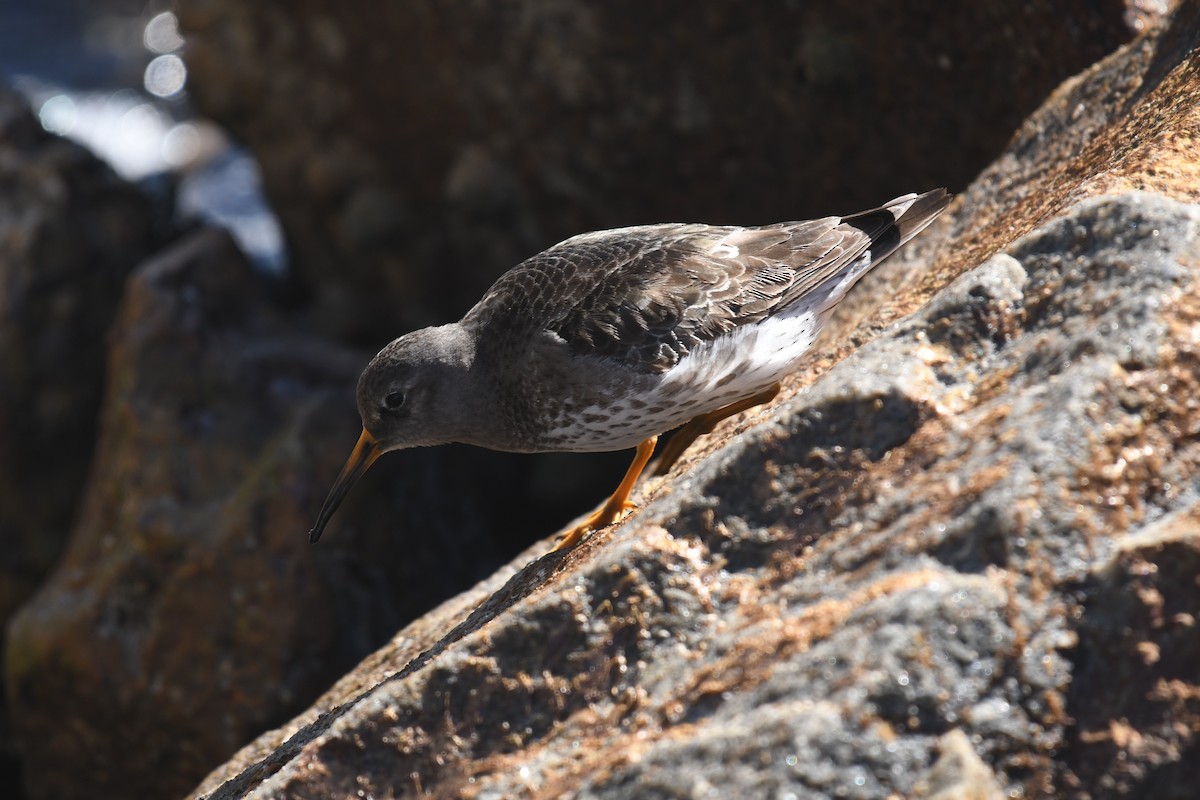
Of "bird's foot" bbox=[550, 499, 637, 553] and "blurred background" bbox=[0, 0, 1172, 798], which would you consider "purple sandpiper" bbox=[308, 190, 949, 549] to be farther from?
"blurred background" bbox=[0, 0, 1172, 798]

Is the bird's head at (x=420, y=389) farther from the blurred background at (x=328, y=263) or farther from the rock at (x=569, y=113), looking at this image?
the rock at (x=569, y=113)

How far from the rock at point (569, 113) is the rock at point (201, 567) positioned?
248 cm

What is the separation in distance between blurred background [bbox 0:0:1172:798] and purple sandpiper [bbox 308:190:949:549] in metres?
1.80

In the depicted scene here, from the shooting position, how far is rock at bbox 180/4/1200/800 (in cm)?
316

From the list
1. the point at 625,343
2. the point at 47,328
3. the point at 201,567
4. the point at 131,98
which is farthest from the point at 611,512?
the point at 131,98

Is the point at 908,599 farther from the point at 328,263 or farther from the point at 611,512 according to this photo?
the point at 328,263

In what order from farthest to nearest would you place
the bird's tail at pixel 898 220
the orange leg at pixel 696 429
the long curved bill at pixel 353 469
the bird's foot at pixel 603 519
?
the long curved bill at pixel 353 469
the orange leg at pixel 696 429
the bird's tail at pixel 898 220
the bird's foot at pixel 603 519

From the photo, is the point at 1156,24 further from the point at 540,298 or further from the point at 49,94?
the point at 49,94

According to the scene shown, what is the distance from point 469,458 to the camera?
30.0ft

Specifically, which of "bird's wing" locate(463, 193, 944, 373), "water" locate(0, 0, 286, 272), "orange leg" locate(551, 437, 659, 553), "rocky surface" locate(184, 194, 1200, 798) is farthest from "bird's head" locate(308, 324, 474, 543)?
"water" locate(0, 0, 286, 272)

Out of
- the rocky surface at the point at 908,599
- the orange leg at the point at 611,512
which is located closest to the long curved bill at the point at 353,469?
the orange leg at the point at 611,512

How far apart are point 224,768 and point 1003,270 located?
156 inches

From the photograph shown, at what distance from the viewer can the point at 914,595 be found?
3281mm

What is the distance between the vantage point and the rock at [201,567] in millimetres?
7410
